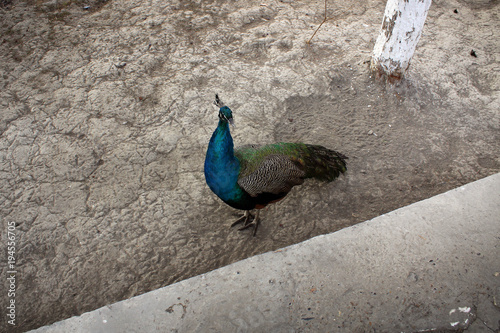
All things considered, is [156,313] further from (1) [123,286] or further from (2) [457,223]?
(2) [457,223]

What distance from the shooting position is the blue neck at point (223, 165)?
2539 millimetres

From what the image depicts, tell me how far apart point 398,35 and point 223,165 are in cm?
263

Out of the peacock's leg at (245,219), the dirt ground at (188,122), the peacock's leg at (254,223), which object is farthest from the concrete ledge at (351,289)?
the peacock's leg at (245,219)

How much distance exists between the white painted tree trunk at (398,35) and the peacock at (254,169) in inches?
66.3

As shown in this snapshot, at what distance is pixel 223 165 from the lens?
2.57m

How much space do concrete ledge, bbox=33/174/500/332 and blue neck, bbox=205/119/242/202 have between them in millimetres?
576

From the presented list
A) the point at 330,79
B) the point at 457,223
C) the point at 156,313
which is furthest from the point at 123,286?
the point at 330,79

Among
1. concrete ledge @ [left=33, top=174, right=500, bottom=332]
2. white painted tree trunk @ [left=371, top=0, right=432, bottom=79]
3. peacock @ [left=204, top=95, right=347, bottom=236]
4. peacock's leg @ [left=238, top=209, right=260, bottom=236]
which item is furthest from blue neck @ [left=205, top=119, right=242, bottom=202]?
white painted tree trunk @ [left=371, top=0, right=432, bottom=79]

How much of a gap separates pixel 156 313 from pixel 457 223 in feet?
7.03

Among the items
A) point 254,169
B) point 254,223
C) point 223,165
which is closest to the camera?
point 223,165

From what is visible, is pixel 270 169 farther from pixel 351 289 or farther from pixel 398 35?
pixel 398 35

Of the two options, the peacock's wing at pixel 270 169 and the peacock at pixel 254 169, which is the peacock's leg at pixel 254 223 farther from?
the peacock's wing at pixel 270 169

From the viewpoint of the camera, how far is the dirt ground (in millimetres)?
2773

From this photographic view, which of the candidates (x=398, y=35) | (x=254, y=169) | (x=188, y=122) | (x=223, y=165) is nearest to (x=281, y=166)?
(x=254, y=169)
